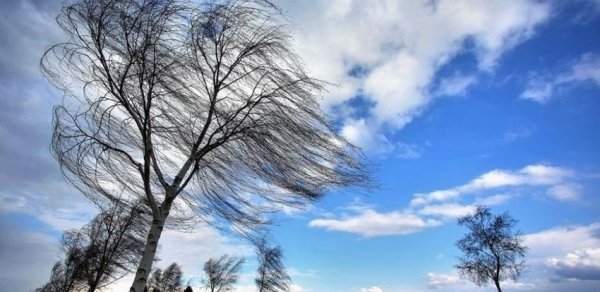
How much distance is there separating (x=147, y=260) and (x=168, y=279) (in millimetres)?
47468

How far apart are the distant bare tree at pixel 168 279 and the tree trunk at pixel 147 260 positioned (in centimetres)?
4482

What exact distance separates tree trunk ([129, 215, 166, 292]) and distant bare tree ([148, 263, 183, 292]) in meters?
44.8

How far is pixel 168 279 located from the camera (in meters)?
50.5

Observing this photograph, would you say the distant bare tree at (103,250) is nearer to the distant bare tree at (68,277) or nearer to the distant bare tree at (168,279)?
the distant bare tree at (68,277)

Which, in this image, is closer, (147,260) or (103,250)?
(147,260)

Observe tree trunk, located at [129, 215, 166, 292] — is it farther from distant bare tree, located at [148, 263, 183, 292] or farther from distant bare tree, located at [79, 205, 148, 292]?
distant bare tree, located at [148, 263, 183, 292]

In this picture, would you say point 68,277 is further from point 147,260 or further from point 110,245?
point 147,260

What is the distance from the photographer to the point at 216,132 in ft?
24.4

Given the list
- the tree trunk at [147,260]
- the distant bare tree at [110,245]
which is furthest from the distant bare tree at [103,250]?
the tree trunk at [147,260]

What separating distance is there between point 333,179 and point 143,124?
3.13 metres

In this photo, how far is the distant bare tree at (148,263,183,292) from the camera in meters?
48.4

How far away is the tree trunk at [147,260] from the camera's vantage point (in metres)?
6.29

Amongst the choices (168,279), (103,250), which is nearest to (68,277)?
(103,250)

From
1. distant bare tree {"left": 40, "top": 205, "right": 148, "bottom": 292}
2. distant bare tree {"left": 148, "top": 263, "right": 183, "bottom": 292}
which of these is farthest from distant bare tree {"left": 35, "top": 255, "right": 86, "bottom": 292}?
distant bare tree {"left": 148, "top": 263, "right": 183, "bottom": 292}
